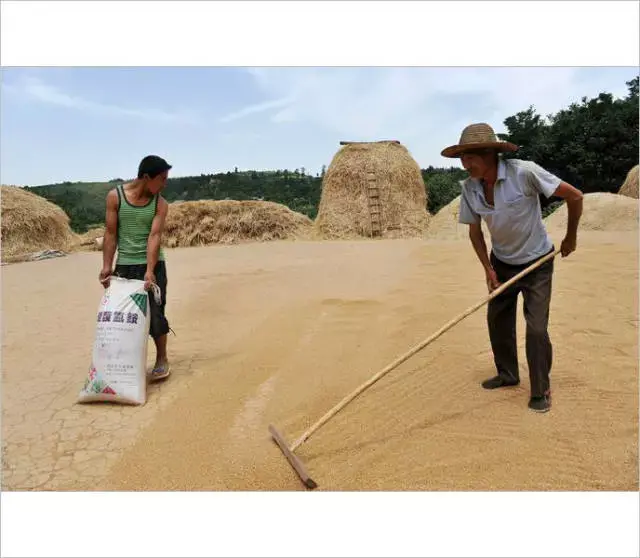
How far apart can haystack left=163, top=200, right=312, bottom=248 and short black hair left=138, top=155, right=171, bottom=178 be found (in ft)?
44.2

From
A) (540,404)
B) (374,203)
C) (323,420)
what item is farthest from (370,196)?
(323,420)

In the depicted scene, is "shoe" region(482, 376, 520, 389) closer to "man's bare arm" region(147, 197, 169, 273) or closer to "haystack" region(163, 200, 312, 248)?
"man's bare arm" region(147, 197, 169, 273)

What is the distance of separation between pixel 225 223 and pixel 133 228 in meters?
13.7

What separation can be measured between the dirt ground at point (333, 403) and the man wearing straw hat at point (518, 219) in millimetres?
407

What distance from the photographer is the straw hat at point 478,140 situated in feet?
9.32

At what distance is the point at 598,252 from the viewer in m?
8.41

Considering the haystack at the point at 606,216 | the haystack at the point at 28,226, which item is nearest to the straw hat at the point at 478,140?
the haystack at the point at 606,216

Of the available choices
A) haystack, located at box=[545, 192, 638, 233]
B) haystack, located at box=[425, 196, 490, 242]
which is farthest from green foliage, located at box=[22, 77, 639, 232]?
haystack, located at box=[545, 192, 638, 233]

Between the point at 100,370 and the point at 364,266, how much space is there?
6.17 meters

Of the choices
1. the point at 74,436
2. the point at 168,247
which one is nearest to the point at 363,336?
the point at 74,436

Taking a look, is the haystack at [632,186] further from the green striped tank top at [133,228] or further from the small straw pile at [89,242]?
the green striped tank top at [133,228]

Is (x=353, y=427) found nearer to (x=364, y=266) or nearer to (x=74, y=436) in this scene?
(x=74, y=436)

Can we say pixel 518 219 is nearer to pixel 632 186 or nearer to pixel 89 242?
pixel 89 242

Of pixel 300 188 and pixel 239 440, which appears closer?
pixel 239 440
